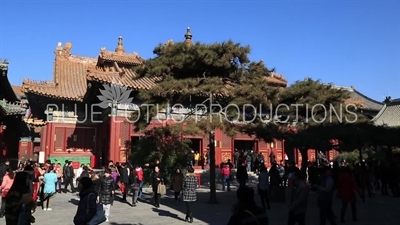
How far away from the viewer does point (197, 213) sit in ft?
33.1

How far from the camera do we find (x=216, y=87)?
11562 millimetres

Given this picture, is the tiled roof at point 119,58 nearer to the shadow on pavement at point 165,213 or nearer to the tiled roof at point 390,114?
the shadow on pavement at point 165,213

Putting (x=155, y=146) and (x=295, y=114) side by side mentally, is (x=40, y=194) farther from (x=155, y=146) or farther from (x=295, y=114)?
(x=295, y=114)

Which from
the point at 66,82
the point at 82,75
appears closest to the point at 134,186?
the point at 66,82

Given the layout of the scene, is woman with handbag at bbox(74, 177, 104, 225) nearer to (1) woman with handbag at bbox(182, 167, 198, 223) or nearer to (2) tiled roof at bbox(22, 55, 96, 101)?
(1) woman with handbag at bbox(182, 167, 198, 223)

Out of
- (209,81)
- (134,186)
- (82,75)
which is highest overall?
(82,75)

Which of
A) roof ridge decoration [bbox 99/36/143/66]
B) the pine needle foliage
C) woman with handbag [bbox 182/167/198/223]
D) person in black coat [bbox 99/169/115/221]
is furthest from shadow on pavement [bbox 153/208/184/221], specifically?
roof ridge decoration [bbox 99/36/143/66]

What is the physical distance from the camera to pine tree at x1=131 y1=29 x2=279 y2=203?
11.6 metres

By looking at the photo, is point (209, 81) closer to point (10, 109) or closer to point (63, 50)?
point (10, 109)

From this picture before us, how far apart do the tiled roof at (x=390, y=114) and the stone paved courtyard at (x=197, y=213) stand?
2091 centimetres

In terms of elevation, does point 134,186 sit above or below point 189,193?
below

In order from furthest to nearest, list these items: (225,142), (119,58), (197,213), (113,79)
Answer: (119,58)
(225,142)
(113,79)
(197,213)

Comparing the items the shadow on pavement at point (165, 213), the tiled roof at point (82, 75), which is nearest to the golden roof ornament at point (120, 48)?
the tiled roof at point (82, 75)

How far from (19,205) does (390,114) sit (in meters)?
33.3
